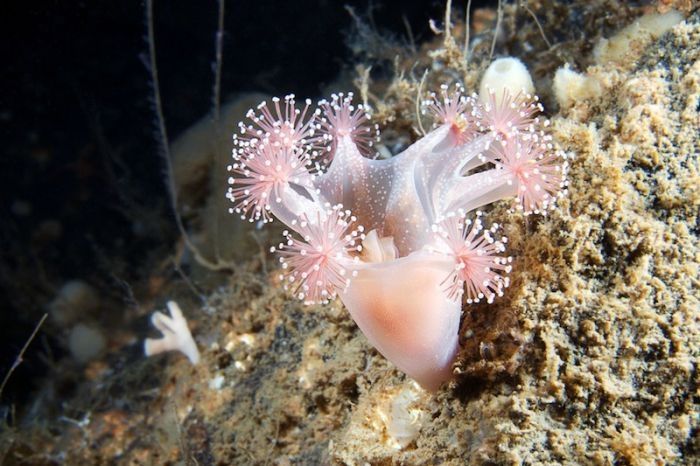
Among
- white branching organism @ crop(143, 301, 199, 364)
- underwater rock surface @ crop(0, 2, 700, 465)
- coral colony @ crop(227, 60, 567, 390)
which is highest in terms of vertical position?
coral colony @ crop(227, 60, 567, 390)

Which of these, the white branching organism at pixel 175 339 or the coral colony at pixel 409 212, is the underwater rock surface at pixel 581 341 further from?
the white branching organism at pixel 175 339

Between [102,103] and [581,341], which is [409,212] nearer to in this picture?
[581,341]

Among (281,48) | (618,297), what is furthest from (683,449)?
(281,48)

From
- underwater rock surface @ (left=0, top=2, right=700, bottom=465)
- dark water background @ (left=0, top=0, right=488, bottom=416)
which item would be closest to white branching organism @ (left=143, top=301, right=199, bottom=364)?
underwater rock surface @ (left=0, top=2, right=700, bottom=465)

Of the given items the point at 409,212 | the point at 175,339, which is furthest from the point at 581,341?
the point at 175,339

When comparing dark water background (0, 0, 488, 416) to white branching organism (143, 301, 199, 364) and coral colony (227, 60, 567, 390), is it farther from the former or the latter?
coral colony (227, 60, 567, 390)

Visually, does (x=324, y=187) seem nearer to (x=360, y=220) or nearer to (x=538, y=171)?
(x=360, y=220)
